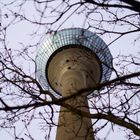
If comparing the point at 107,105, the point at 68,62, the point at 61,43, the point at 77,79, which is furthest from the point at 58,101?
the point at 61,43

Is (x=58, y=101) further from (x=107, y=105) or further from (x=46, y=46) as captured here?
(x=46, y=46)

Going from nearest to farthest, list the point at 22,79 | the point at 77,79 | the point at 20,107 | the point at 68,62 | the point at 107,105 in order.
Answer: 1. the point at 20,107
2. the point at 107,105
3. the point at 22,79
4. the point at 77,79
5. the point at 68,62

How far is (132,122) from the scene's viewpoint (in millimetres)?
5531

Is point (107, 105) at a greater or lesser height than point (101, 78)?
lesser

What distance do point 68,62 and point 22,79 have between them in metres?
11.0

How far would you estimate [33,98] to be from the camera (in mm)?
5551

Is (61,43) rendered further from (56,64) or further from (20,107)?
(20,107)

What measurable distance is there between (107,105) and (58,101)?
95cm

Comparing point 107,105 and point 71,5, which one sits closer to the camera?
point 71,5

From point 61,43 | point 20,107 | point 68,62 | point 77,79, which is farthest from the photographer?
point 61,43

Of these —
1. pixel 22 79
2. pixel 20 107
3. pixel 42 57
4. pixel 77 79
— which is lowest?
pixel 20 107

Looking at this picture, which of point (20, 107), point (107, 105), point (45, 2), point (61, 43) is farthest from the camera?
point (61, 43)

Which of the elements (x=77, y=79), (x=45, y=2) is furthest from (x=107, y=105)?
(x=77, y=79)

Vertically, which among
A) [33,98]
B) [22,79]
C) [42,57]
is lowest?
[33,98]
